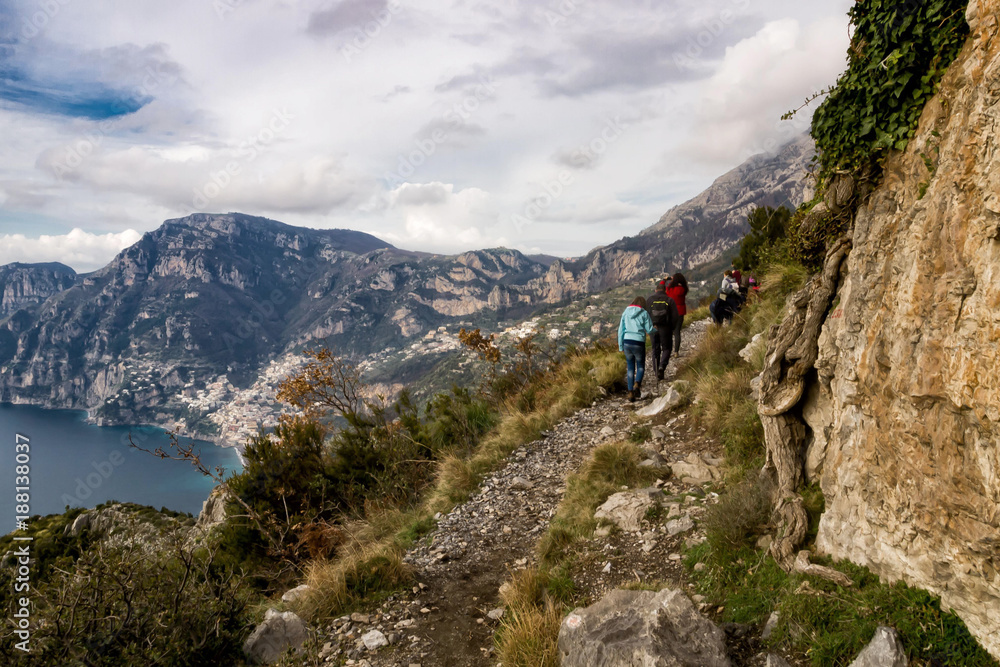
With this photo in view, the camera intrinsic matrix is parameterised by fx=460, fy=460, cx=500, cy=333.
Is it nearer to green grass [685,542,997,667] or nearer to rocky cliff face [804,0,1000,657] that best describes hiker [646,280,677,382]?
rocky cliff face [804,0,1000,657]

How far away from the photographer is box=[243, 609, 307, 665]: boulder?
4803mm

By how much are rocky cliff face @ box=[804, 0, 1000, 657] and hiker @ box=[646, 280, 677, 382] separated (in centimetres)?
683

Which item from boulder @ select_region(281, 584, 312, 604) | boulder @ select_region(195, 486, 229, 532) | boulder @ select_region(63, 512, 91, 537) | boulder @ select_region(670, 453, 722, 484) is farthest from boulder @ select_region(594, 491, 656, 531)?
boulder @ select_region(63, 512, 91, 537)

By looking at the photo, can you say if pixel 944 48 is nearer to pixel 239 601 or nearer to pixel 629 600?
pixel 629 600

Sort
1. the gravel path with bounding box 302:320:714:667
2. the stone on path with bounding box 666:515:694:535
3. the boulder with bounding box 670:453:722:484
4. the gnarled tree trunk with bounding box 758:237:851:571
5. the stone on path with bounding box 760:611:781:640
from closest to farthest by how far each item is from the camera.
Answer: the stone on path with bounding box 760:611:781:640 < the gnarled tree trunk with bounding box 758:237:851:571 < the gravel path with bounding box 302:320:714:667 < the stone on path with bounding box 666:515:694:535 < the boulder with bounding box 670:453:722:484

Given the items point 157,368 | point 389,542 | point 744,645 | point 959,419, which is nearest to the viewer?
point 959,419

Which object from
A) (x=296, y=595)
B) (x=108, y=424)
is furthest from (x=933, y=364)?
(x=108, y=424)

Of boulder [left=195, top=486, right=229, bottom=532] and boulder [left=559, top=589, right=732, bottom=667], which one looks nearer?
boulder [left=559, top=589, right=732, bottom=667]

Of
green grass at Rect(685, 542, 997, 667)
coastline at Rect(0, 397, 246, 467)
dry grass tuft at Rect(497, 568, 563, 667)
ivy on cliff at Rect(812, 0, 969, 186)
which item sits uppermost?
ivy on cliff at Rect(812, 0, 969, 186)

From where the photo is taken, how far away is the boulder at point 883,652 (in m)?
2.85

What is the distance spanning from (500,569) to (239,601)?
3.11 metres

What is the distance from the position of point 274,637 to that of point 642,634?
3901 millimetres

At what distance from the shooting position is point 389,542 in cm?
719

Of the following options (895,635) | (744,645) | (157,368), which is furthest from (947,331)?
(157,368)
